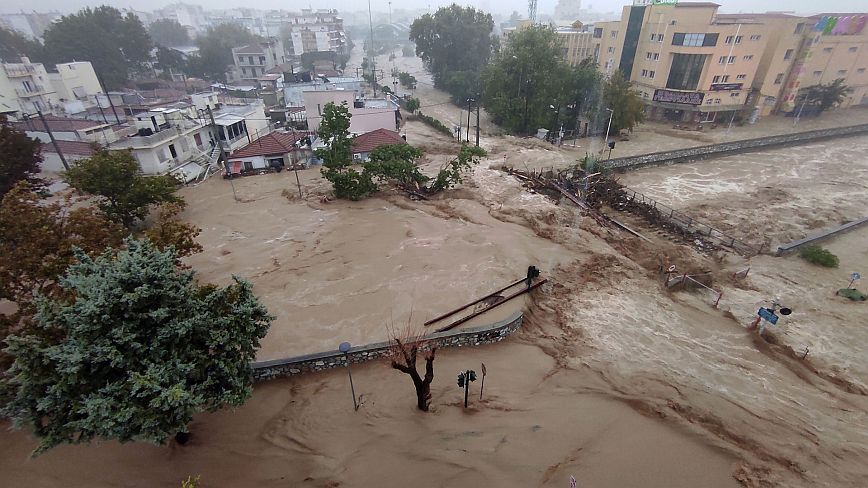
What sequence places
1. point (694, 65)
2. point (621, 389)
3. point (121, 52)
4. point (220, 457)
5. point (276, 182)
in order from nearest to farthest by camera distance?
point (220, 457) < point (621, 389) < point (276, 182) < point (694, 65) < point (121, 52)

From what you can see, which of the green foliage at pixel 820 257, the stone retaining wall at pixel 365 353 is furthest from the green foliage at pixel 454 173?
the green foliage at pixel 820 257

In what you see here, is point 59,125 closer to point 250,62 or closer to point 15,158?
point 15,158

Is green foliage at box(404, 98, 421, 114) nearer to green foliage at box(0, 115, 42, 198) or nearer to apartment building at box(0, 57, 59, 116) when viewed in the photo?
green foliage at box(0, 115, 42, 198)

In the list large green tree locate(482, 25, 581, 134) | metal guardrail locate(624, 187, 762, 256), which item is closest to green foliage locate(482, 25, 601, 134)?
large green tree locate(482, 25, 581, 134)

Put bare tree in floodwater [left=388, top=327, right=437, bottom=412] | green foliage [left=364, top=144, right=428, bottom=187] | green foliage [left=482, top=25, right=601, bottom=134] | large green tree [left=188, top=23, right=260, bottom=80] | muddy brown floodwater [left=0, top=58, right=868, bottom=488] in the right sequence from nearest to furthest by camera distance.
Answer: muddy brown floodwater [left=0, top=58, right=868, bottom=488] → bare tree in floodwater [left=388, top=327, right=437, bottom=412] → green foliage [left=364, top=144, right=428, bottom=187] → green foliage [left=482, top=25, right=601, bottom=134] → large green tree [left=188, top=23, right=260, bottom=80]

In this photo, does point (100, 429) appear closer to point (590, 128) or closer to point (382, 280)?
point (382, 280)

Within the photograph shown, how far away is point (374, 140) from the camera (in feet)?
109

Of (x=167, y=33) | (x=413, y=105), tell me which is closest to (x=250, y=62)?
(x=413, y=105)

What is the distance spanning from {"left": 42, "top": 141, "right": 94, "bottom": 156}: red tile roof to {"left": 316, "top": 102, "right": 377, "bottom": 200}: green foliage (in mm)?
19227

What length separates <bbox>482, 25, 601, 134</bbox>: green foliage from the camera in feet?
141

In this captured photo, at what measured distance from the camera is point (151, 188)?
21.2 m

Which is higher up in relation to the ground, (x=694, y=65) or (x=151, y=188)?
(x=694, y=65)

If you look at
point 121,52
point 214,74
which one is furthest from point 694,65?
point 121,52

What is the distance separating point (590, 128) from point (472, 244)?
31.2 metres
